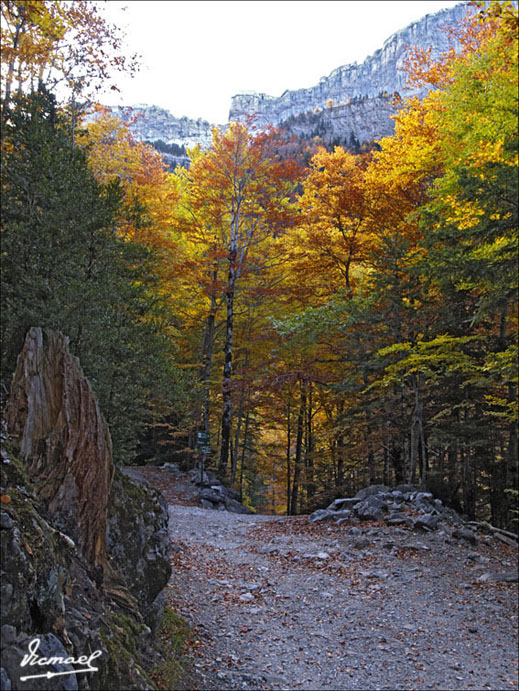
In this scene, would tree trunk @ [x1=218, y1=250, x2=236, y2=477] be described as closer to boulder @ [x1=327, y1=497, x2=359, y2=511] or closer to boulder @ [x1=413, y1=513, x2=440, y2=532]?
boulder @ [x1=327, y1=497, x2=359, y2=511]

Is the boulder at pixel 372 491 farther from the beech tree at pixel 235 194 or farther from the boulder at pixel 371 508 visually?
the beech tree at pixel 235 194

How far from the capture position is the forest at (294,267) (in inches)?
A: 274

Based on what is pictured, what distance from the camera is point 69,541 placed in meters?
3.30

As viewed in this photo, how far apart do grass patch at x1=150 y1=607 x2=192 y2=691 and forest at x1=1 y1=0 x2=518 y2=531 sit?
9.71ft

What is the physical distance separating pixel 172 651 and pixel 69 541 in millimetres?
1987

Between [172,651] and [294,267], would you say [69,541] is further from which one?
[294,267]

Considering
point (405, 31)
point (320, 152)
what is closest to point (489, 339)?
point (320, 152)

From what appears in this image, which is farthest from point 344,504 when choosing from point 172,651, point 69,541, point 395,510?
point 69,541

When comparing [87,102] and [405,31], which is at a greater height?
[405,31]

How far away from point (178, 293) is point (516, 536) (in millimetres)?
11953

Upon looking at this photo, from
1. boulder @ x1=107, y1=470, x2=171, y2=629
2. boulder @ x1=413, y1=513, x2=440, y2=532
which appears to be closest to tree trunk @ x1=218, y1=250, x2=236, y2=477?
boulder @ x1=413, y1=513, x2=440, y2=532

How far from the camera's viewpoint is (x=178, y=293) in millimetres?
15312

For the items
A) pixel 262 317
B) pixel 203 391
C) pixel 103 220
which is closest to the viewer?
pixel 103 220

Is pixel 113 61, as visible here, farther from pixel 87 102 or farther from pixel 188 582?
pixel 188 582
